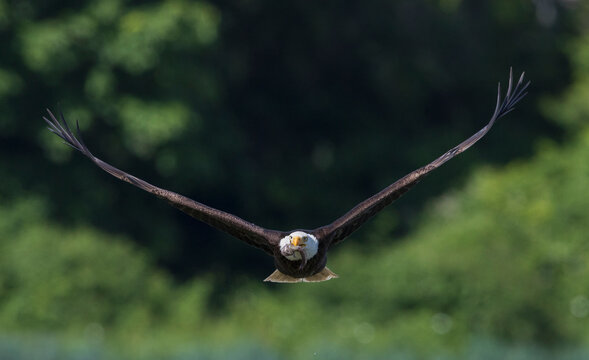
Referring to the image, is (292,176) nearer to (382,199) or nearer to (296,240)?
(382,199)

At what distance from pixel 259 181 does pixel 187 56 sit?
414 cm

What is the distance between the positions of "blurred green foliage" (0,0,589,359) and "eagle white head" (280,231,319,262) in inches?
324

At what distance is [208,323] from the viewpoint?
2256cm

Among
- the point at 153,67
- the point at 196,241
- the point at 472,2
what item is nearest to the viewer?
the point at 153,67

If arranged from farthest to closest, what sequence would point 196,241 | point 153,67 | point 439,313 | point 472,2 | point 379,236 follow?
1. point 472,2
2. point 196,241
3. point 379,236
4. point 153,67
5. point 439,313

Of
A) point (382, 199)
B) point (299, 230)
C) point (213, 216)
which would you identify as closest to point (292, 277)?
point (299, 230)

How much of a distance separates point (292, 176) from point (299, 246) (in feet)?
53.2

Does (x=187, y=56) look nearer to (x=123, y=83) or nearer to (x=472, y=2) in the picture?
→ (x=123, y=83)

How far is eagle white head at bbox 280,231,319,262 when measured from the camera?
1152cm

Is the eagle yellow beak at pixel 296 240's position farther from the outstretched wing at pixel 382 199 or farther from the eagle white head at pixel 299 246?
the outstretched wing at pixel 382 199

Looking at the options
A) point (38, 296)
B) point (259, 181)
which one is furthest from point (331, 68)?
point (38, 296)

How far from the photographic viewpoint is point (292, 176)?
91.0 feet

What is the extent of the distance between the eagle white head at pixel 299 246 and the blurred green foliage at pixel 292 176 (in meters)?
8.24

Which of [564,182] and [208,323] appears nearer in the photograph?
[208,323]
